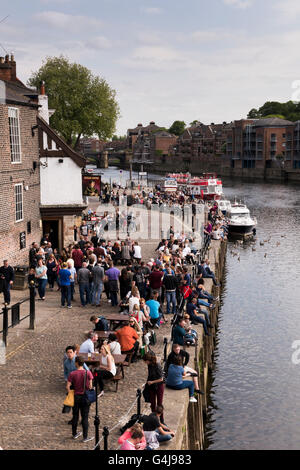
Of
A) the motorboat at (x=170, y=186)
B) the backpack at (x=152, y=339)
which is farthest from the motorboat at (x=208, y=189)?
the backpack at (x=152, y=339)

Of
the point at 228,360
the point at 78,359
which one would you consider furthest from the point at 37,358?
the point at 228,360

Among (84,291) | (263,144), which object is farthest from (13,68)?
(263,144)

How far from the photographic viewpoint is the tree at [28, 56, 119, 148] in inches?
2530

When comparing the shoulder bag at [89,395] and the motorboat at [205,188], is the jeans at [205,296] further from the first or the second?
the motorboat at [205,188]

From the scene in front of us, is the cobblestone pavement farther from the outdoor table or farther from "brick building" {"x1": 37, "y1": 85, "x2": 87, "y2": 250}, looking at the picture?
"brick building" {"x1": 37, "y1": 85, "x2": 87, "y2": 250}

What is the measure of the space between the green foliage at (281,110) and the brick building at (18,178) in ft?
494

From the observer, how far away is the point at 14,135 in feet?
73.3

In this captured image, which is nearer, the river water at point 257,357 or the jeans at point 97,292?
the river water at point 257,357

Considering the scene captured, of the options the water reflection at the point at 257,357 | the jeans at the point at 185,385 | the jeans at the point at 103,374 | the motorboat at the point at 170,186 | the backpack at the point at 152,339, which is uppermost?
the motorboat at the point at 170,186

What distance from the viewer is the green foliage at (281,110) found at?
169250 millimetres

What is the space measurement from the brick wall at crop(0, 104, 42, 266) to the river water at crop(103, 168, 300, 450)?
30.3 feet

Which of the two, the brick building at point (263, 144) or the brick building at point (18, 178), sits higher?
the brick building at point (263, 144)

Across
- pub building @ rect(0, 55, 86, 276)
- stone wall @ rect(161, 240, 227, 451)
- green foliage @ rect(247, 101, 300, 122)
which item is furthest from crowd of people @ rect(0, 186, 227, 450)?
green foliage @ rect(247, 101, 300, 122)
